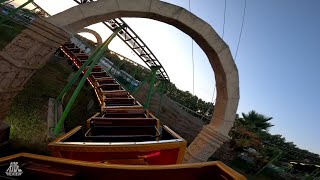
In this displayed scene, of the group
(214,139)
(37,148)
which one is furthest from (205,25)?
(37,148)

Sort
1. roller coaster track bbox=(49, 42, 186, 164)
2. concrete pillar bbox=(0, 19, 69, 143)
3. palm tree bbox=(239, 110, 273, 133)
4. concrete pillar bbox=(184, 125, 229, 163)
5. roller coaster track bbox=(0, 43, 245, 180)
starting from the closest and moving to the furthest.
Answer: roller coaster track bbox=(0, 43, 245, 180) < roller coaster track bbox=(49, 42, 186, 164) < concrete pillar bbox=(0, 19, 69, 143) < concrete pillar bbox=(184, 125, 229, 163) < palm tree bbox=(239, 110, 273, 133)

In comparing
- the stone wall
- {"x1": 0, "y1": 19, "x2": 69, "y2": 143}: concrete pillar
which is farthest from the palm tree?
{"x1": 0, "y1": 19, "x2": 69, "y2": 143}: concrete pillar

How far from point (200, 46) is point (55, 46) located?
4705mm

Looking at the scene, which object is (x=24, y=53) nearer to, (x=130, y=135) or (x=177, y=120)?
(x=130, y=135)

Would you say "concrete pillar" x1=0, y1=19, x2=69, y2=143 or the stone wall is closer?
"concrete pillar" x1=0, y1=19, x2=69, y2=143

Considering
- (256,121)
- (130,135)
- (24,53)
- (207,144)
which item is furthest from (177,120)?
(24,53)

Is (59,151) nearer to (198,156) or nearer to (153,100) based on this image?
(198,156)

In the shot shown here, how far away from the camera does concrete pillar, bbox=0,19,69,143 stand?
530cm

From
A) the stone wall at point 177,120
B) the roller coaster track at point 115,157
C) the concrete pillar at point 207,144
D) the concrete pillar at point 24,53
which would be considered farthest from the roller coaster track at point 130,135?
the stone wall at point 177,120

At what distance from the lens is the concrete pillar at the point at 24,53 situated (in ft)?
17.4

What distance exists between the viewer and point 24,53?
5.44 m

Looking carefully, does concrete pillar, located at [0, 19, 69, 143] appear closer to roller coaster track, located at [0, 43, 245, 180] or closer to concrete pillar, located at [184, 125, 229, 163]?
roller coaster track, located at [0, 43, 245, 180]

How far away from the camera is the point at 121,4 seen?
21.3 ft

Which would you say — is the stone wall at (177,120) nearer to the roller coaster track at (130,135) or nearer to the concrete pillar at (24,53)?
the roller coaster track at (130,135)
